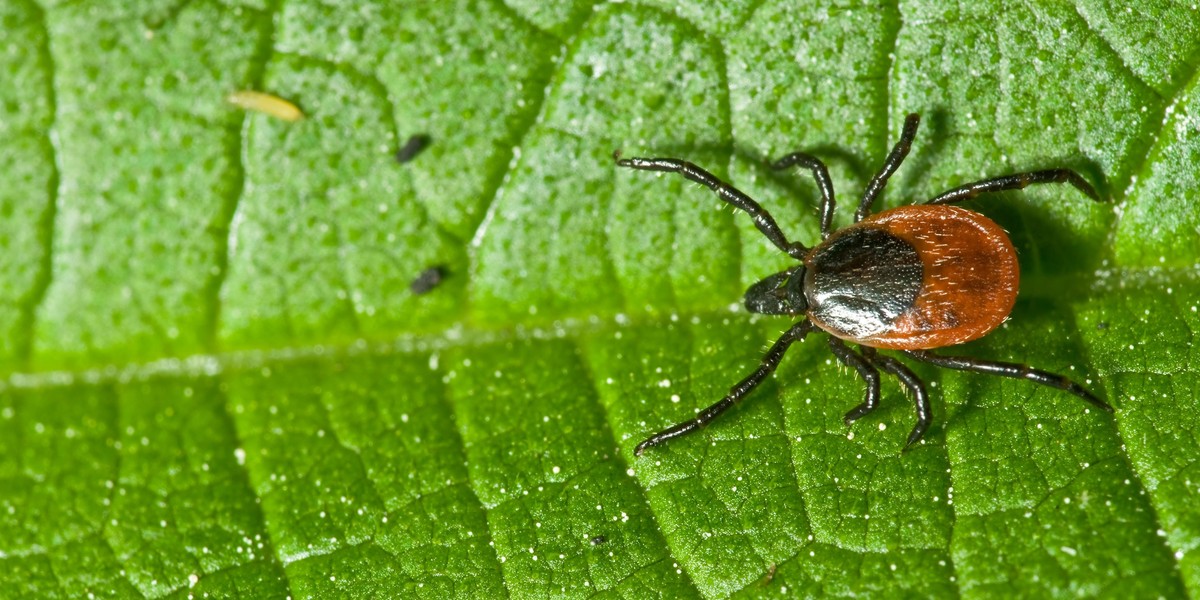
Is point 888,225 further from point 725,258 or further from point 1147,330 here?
point 1147,330

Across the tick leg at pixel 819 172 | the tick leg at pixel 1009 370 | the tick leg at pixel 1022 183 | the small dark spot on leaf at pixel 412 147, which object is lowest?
the small dark spot on leaf at pixel 412 147

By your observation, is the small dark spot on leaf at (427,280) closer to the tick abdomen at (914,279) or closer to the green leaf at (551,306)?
the green leaf at (551,306)

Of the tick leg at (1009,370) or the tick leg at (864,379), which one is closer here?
the tick leg at (1009,370)

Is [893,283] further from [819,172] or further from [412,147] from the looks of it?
[412,147]

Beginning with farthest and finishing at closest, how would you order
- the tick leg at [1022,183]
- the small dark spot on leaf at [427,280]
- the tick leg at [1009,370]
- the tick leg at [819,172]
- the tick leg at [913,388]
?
the small dark spot on leaf at [427,280], the tick leg at [819,172], the tick leg at [1022,183], the tick leg at [913,388], the tick leg at [1009,370]

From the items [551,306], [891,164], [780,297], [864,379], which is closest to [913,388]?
[864,379]

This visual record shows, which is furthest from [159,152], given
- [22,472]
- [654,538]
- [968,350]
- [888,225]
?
[968,350]

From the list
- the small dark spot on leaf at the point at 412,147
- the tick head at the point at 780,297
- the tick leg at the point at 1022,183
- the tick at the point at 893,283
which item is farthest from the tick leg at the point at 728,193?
the small dark spot on leaf at the point at 412,147

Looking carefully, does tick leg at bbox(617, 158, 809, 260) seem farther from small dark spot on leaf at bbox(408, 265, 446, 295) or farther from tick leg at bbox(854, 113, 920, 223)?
small dark spot on leaf at bbox(408, 265, 446, 295)
